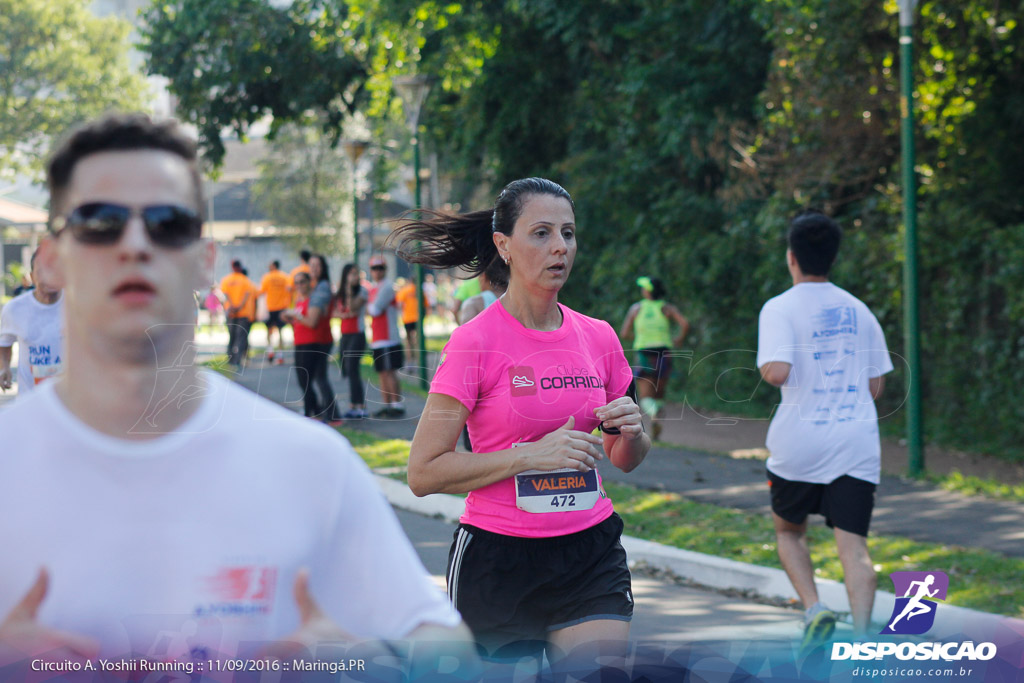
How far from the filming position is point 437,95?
22.7 meters

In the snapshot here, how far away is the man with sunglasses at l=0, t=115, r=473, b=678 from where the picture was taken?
1.64 meters

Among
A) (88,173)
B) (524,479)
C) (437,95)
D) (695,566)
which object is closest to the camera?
(88,173)

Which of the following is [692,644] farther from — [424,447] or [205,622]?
[205,622]

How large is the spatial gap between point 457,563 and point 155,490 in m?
2.00

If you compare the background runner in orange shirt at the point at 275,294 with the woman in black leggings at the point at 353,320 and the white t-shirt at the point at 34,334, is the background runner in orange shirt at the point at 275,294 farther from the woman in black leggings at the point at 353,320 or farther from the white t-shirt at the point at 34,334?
the white t-shirt at the point at 34,334

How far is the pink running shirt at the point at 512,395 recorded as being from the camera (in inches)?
137

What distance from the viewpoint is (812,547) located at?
7195 mm

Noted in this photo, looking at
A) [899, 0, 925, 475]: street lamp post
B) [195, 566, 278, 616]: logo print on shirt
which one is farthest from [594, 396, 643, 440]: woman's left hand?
[899, 0, 925, 475]: street lamp post

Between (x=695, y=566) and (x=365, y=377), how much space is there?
1255 cm

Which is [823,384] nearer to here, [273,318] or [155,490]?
[155,490]

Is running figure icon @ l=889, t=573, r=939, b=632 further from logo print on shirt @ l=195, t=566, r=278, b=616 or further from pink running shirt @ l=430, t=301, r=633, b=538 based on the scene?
logo print on shirt @ l=195, t=566, r=278, b=616

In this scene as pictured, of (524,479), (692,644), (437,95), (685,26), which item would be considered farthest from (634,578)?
(437,95)

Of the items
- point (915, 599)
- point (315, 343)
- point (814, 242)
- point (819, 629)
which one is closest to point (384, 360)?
point (315, 343)

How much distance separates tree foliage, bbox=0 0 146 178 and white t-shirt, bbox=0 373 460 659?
2249 inches
